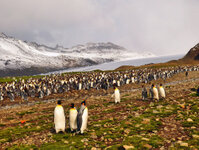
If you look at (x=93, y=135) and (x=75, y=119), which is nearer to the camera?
(x=93, y=135)

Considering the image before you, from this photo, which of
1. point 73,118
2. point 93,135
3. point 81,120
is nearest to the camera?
point 93,135

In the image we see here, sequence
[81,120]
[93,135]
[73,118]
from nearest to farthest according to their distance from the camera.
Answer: [93,135]
[81,120]
[73,118]

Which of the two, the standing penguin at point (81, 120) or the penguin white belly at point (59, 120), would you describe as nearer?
the standing penguin at point (81, 120)

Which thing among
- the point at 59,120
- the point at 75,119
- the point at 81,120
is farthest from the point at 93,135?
the point at 59,120

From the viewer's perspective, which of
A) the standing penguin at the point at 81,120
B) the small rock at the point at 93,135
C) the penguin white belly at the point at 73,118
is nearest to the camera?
the small rock at the point at 93,135

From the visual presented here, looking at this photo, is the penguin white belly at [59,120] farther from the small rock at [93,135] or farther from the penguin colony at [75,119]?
the small rock at [93,135]

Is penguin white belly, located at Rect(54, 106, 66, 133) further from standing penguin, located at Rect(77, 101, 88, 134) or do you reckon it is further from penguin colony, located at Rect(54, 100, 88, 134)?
standing penguin, located at Rect(77, 101, 88, 134)

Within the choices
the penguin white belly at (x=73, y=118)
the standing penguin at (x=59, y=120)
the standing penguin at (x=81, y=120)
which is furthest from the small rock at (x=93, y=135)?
the standing penguin at (x=59, y=120)

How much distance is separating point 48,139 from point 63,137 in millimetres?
725

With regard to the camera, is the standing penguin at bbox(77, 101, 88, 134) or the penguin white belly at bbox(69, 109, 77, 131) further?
the penguin white belly at bbox(69, 109, 77, 131)

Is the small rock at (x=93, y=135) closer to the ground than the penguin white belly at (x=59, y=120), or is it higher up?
closer to the ground

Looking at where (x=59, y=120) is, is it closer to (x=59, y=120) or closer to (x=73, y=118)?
(x=59, y=120)

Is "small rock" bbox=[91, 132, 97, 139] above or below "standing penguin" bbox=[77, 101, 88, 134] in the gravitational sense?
below

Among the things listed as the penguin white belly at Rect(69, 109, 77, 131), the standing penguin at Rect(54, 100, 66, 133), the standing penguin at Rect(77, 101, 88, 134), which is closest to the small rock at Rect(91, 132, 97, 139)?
the standing penguin at Rect(77, 101, 88, 134)
